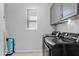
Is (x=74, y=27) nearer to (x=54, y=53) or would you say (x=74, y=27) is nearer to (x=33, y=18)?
(x=33, y=18)

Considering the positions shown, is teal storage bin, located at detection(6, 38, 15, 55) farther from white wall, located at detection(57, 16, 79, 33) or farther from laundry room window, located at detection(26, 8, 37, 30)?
white wall, located at detection(57, 16, 79, 33)

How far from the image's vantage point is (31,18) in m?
1.44

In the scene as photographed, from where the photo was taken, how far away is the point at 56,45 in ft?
3.50

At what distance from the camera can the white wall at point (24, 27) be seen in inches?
57.1

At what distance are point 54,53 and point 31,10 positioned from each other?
565mm

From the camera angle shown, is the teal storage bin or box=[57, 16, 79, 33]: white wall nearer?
the teal storage bin

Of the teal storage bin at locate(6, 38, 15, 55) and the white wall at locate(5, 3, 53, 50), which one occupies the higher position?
the white wall at locate(5, 3, 53, 50)

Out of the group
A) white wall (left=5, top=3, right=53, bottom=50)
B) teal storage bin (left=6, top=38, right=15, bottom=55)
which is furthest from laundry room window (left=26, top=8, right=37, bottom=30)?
teal storage bin (left=6, top=38, right=15, bottom=55)

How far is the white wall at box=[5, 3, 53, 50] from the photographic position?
1.45 meters

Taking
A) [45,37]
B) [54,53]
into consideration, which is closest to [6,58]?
[54,53]

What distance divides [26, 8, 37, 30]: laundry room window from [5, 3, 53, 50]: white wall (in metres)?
0.05

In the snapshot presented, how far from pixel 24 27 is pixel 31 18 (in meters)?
0.13

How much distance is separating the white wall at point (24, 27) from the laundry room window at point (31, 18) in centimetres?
5

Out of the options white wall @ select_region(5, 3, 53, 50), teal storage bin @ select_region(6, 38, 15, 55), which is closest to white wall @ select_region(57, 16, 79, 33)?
white wall @ select_region(5, 3, 53, 50)
